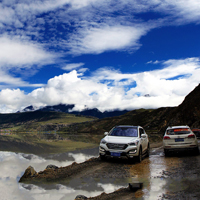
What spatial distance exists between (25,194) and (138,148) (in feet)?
23.0

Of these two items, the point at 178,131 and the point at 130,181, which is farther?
the point at 178,131

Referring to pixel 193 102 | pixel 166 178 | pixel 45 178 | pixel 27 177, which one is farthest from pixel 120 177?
pixel 193 102

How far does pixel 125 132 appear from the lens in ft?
47.2

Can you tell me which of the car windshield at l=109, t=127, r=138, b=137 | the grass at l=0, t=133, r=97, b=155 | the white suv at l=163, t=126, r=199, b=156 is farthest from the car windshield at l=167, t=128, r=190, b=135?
the grass at l=0, t=133, r=97, b=155

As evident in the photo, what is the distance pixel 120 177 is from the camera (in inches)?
377

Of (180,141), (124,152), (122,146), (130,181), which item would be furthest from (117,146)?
(180,141)

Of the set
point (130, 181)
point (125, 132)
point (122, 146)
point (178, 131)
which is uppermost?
point (125, 132)

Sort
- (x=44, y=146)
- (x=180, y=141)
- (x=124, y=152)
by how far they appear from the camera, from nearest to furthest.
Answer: (x=124, y=152)
(x=180, y=141)
(x=44, y=146)

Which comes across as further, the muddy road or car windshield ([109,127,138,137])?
car windshield ([109,127,138,137])

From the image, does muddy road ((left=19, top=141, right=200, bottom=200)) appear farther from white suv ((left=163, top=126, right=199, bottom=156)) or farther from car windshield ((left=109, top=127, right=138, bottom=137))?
white suv ((left=163, top=126, right=199, bottom=156))

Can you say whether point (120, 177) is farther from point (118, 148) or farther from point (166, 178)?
point (118, 148)

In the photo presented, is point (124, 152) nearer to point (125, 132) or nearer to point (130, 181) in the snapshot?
point (125, 132)

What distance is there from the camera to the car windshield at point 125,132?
14067 millimetres

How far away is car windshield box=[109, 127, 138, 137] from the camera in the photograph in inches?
554
